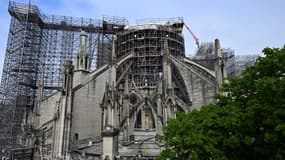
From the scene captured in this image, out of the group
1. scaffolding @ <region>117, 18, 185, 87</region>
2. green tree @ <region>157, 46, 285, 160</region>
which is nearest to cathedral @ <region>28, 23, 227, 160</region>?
scaffolding @ <region>117, 18, 185, 87</region>

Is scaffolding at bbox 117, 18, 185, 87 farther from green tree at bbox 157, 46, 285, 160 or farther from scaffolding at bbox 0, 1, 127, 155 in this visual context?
green tree at bbox 157, 46, 285, 160

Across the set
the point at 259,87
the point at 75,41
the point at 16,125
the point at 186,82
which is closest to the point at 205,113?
the point at 259,87

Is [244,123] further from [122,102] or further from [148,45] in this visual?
[148,45]

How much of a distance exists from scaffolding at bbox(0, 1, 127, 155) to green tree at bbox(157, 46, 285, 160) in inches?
833

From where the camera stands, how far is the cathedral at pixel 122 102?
22469mm

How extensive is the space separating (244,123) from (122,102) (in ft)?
50.3

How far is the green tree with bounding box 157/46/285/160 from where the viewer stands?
424 inches

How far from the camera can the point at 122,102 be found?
85.3 ft

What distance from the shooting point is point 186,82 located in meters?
30.4

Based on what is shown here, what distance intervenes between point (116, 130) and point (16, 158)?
7010 mm

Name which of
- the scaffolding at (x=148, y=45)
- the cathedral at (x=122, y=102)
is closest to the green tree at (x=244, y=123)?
the cathedral at (x=122, y=102)

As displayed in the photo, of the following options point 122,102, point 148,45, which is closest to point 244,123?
point 122,102

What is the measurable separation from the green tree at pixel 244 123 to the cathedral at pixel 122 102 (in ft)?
20.1

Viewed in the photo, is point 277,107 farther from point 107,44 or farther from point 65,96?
point 107,44
